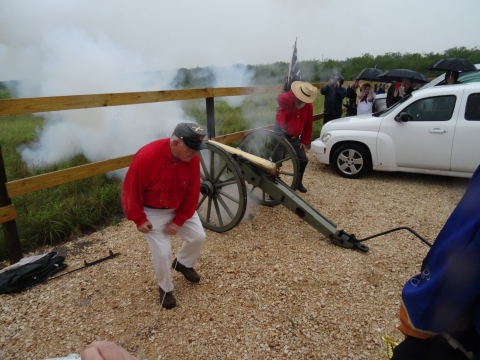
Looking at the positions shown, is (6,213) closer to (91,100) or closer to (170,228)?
(91,100)

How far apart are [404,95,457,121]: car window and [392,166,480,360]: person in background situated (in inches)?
206

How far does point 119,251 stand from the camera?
3783 millimetres

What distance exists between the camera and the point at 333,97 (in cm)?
822

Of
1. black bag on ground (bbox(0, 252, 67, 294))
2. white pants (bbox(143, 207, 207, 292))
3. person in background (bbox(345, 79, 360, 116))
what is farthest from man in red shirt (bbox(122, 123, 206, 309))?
person in background (bbox(345, 79, 360, 116))

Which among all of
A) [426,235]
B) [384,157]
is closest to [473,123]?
[384,157]

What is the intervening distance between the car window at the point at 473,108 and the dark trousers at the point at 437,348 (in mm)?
5228

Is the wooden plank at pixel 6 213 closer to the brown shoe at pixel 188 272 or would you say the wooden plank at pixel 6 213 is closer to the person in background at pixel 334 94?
the brown shoe at pixel 188 272

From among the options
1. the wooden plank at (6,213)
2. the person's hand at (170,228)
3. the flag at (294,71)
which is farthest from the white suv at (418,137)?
the wooden plank at (6,213)

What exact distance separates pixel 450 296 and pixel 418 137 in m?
5.30

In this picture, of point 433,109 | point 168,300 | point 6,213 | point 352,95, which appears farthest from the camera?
point 352,95

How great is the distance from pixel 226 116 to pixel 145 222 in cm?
756

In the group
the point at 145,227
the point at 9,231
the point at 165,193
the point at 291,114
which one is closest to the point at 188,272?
the point at 145,227

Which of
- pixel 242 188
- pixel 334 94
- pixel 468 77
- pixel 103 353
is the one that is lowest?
pixel 242 188

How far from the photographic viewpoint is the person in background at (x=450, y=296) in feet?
3.11
